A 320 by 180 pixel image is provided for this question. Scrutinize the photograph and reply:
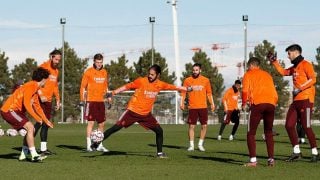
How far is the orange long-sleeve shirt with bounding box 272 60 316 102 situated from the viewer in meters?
14.3

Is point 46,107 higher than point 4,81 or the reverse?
the reverse

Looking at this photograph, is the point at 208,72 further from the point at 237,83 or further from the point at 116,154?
→ the point at 116,154

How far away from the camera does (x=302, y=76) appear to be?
569 inches

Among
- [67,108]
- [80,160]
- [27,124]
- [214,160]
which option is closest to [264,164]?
[214,160]

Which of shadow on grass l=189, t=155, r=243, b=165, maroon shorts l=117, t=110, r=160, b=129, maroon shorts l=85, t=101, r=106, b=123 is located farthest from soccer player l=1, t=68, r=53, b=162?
shadow on grass l=189, t=155, r=243, b=165

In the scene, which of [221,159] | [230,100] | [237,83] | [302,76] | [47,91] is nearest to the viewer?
[302,76]

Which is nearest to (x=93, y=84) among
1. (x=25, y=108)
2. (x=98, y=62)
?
(x=98, y=62)

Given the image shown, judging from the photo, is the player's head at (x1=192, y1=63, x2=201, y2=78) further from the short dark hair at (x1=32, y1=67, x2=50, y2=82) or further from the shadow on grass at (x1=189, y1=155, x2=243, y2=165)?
the short dark hair at (x1=32, y1=67, x2=50, y2=82)

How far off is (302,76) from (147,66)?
58.6 metres

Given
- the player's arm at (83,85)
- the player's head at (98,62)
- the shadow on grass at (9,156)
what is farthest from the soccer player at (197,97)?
the shadow on grass at (9,156)

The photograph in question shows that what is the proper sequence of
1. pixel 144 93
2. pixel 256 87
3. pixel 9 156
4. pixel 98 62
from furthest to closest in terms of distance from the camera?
pixel 98 62, pixel 9 156, pixel 144 93, pixel 256 87

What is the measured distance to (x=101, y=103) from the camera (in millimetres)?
17469

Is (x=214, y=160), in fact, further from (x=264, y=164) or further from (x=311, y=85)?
(x=311, y=85)

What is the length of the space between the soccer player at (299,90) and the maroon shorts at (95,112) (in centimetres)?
500
